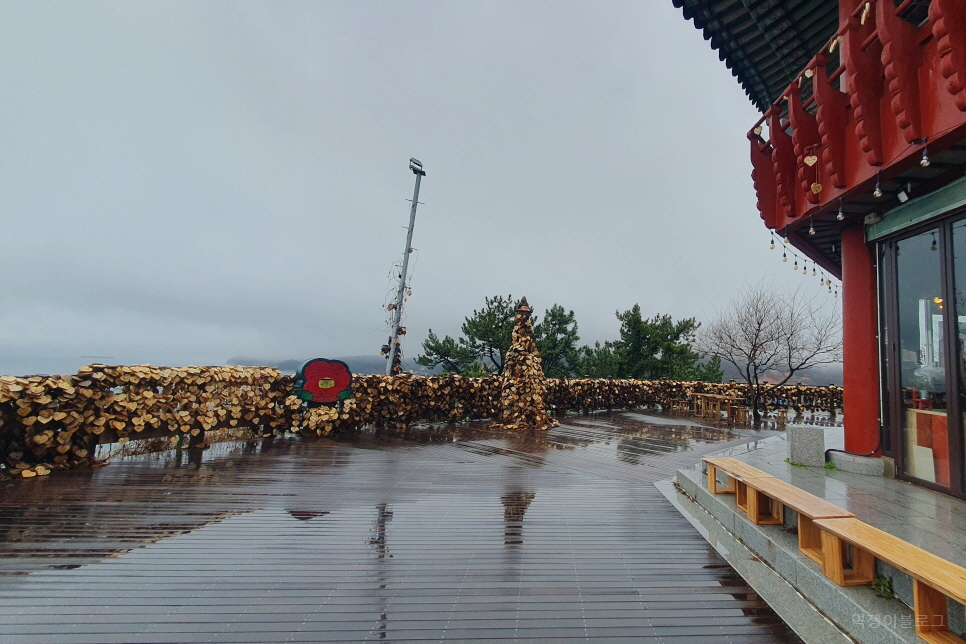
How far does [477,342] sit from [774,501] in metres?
16.8

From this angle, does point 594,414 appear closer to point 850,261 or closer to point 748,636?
point 850,261

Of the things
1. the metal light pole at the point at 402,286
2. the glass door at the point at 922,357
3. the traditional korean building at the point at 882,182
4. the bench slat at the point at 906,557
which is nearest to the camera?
the bench slat at the point at 906,557

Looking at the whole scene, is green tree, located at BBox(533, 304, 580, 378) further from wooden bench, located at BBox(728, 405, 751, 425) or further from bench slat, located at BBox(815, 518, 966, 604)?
bench slat, located at BBox(815, 518, 966, 604)

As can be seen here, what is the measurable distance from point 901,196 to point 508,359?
26.5 ft

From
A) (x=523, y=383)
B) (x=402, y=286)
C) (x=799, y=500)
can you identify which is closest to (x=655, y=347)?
(x=523, y=383)

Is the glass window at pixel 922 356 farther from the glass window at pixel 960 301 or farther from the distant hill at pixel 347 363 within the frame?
the distant hill at pixel 347 363

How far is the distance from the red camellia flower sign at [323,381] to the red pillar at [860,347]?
8.59 metres

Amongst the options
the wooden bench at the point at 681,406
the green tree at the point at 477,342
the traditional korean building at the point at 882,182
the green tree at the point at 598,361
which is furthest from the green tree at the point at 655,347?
the traditional korean building at the point at 882,182

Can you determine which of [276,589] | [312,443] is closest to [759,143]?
[276,589]

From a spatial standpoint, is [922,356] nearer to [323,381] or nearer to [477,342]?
[323,381]

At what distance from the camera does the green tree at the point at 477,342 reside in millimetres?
19766

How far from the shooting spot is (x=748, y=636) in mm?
2516

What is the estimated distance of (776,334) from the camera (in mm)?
15266

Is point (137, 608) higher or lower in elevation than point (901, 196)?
lower
